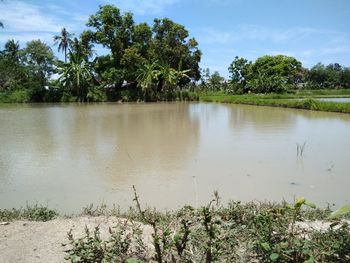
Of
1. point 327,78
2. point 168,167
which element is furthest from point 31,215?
point 327,78

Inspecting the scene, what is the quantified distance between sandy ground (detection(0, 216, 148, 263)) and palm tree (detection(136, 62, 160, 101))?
27104 mm

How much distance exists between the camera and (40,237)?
277 cm

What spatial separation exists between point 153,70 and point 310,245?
96.0ft

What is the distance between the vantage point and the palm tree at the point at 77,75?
30797 millimetres

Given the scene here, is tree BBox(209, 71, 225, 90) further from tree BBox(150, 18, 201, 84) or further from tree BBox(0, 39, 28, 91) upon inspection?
tree BBox(0, 39, 28, 91)

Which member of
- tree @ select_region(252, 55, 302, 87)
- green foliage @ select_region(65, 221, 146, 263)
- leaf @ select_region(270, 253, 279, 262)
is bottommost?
green foliage @ select_region(65, 221, 146, 263)

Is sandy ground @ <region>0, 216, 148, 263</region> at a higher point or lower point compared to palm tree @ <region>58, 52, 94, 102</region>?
lower

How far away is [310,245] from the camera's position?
2.23 meters

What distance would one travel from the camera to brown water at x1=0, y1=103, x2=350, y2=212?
481cm

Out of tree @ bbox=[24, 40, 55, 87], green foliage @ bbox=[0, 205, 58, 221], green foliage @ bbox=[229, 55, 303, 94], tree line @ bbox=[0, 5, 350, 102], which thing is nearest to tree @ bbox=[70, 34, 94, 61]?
tree line @ bbox=[0, 5, 350, 102]

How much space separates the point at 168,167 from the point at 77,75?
1025 inches

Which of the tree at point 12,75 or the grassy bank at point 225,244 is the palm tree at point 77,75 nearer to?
the tree at point 12,75

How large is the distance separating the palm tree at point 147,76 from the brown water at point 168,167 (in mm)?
19117

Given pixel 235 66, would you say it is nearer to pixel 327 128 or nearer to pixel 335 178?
pixel 327 128
